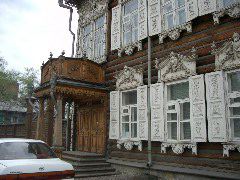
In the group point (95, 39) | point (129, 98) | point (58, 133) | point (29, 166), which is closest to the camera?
point (29, 166)

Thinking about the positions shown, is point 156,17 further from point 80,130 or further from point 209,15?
point 80,130

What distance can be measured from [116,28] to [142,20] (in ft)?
5.63

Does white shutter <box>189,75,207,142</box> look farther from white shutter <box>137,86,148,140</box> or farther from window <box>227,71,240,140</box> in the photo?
white shutter <box>137,86,148,140</box>

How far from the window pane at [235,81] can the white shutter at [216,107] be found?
313 millimetres

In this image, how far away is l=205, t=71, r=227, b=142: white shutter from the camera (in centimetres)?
727

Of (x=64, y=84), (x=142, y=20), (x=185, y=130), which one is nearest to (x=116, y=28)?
(x=142, y=20)

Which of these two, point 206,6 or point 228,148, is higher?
point 206,6

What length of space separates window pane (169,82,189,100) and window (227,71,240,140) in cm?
147

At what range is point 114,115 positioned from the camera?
1130 centimetres

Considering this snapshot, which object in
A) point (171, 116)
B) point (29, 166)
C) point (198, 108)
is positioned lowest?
point (29, 166)

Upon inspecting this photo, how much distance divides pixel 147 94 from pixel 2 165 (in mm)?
5687

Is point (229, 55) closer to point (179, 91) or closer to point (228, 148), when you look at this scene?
point (179, 91)

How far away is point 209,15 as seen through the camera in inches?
321

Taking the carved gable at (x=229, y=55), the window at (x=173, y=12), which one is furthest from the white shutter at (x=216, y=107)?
the window at (x=173, y=12)
